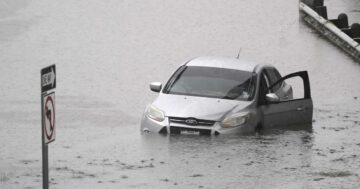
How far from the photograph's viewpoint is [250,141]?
18266 millimetres

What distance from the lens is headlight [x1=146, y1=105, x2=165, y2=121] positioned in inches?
722

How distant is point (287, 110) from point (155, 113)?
2792mm

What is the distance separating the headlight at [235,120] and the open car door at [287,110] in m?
0.71

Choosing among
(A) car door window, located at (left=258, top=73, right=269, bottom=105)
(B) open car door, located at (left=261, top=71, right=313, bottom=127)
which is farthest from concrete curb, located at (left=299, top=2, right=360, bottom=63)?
(A) car door window, located at (left=258, top=73, right=269, bottom=105)

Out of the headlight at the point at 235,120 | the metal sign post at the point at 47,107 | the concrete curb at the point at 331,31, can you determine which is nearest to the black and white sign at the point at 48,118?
the metal sign post at the point at 47,107

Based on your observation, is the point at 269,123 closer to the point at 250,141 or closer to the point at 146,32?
the point at 250,141

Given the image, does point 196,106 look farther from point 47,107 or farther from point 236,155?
point 47,107

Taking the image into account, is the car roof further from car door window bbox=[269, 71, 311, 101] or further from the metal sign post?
the metal sign post

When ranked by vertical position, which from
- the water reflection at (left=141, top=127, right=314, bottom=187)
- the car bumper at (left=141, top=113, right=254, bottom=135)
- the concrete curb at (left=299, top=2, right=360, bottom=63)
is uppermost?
the concrete curb at (left=299, top=2, right=360, bottom=63)

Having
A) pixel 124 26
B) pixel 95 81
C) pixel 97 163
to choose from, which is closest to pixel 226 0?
pixel 124 26

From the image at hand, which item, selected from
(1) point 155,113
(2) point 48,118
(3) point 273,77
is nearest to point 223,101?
(1) point 155,113

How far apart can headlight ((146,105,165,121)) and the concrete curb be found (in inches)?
531

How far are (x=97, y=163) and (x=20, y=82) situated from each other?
8.60m

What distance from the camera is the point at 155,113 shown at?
60.5ft
